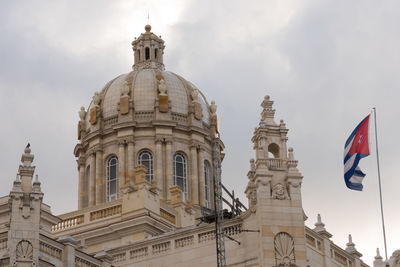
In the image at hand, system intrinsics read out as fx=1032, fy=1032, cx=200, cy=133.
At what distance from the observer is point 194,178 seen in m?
76.5

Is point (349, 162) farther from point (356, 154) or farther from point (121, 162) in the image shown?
point (121, 162)

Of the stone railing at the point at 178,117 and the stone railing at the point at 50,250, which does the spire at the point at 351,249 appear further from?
the stone railing at the point at 178,117

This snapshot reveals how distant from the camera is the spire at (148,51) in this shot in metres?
84.1

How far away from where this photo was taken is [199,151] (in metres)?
77.8

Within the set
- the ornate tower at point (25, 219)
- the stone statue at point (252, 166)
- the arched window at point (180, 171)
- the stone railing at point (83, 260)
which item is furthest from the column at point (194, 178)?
the ornate tower at point (25, 219)

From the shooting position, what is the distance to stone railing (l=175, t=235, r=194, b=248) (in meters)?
52.0

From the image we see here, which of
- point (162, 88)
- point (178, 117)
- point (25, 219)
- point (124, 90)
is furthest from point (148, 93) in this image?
point (25, 219)

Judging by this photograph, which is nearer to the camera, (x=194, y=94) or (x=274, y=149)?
(x=274, y=149)

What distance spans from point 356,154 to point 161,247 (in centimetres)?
1109

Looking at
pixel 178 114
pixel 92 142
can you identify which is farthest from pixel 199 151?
pixel 92 142

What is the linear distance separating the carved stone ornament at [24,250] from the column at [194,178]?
32763mm

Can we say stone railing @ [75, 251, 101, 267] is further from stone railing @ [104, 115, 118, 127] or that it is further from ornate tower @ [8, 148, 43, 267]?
stone railing @ [104, 115, 118, 127]

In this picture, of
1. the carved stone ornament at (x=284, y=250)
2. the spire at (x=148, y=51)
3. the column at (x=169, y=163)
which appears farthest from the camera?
the spire at (x=148, y=51)

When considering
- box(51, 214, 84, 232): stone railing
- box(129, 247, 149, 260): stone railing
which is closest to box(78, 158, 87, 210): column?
box(51, 214, 84, 232): stone railing
